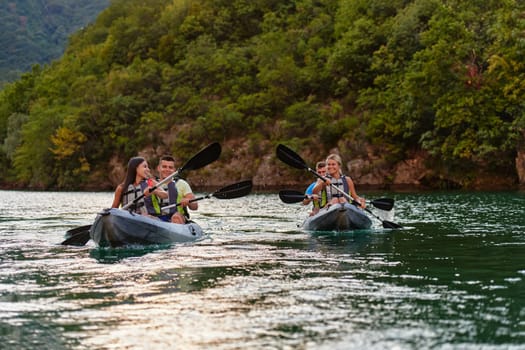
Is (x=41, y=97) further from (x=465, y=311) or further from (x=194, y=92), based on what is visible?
(x=465, y=311)

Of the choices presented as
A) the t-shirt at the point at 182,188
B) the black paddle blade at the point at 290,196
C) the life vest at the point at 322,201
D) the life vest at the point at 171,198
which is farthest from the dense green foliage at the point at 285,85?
the life vest at the point at 171,198

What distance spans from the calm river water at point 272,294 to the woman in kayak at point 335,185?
55.6 inches

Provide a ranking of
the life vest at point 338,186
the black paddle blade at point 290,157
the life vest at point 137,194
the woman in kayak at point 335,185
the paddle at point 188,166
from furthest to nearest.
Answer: the black paddle blade at point 290,157
the life vest at point 338,186
the woman in kayak at point 335,185
the paddle at point 188,166
the life vest at point 137,194

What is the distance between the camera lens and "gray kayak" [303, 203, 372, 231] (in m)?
14.3

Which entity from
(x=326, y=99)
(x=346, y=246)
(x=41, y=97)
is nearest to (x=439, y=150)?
(x=326, y=99)

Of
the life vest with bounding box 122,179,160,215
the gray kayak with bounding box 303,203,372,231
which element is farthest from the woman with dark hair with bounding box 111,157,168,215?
the gray kayak with bounding box 303,203,372,231

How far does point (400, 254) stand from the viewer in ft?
35.8

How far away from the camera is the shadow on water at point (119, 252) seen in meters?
10.9

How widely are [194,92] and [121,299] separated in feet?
207

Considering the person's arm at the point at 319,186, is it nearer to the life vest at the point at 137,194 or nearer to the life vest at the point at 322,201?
the life vest at the point at 322,201

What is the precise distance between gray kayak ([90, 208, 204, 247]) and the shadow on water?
0.31ft

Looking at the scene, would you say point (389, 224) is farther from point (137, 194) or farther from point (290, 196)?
point (137, 194)

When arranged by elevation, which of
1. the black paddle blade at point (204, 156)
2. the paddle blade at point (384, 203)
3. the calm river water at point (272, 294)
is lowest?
the calm river water at point (272, 294)

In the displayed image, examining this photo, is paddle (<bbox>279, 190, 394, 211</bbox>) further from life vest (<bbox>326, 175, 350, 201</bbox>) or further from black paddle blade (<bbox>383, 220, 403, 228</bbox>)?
life vest (<bbox>326, 175, 350, 201</bbox>)
